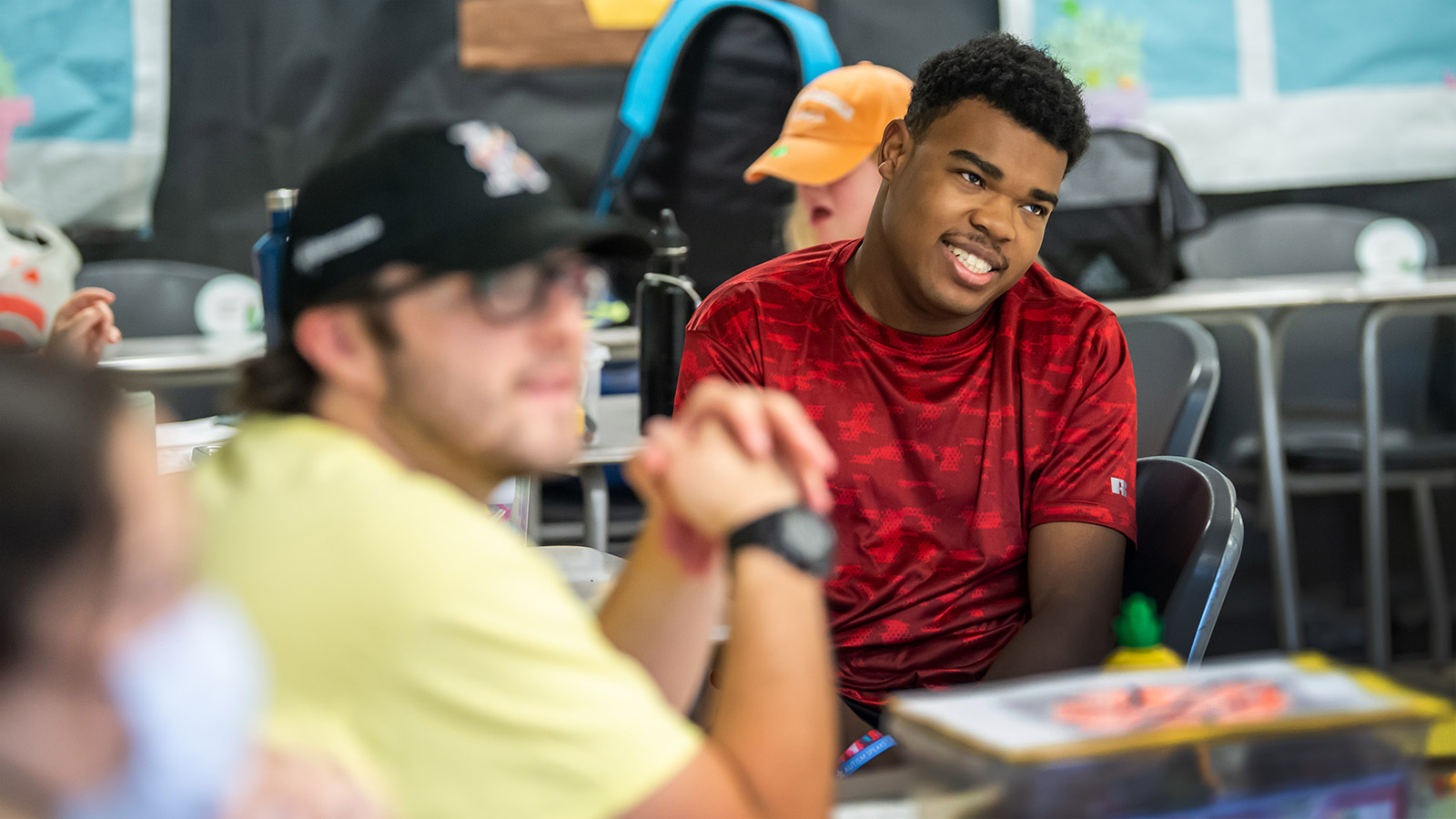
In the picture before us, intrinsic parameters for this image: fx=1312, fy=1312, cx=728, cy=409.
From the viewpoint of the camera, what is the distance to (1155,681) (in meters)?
0.80

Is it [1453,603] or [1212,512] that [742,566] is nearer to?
[1212,512]

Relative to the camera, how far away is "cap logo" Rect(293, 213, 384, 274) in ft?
2.65

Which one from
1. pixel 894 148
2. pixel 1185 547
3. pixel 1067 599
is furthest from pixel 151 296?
pixel 1185 547

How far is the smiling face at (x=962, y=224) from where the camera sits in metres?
1.67

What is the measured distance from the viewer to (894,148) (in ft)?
6.05

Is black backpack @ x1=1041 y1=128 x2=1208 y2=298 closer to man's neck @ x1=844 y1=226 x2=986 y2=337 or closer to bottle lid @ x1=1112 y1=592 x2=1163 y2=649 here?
man's neck @ x1=844 y1=226 x2=986 y2=337

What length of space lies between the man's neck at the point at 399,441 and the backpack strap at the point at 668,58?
2478 mm

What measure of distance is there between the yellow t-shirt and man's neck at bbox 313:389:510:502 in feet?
0.41

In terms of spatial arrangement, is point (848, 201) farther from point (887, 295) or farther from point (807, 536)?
point (807, 536)

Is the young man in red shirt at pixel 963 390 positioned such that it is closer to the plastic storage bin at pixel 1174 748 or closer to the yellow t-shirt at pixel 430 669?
the plastic storage bin at pixel 1174 748

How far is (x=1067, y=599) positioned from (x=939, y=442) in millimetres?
244

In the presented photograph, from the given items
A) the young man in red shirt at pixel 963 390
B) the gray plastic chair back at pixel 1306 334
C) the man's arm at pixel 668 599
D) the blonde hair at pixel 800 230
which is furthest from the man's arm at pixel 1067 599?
the gray plastic chair back at pixel 1306 334

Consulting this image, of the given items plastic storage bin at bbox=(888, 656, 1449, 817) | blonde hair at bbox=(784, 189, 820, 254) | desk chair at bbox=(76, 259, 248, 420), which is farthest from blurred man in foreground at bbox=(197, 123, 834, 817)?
desk chair at bbox=(76, 259, 248, 420)

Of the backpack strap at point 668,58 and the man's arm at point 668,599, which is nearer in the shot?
the man's arm at point 668,599
